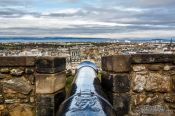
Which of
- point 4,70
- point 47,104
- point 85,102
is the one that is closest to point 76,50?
point 4,70

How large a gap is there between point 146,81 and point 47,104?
1.59 meters

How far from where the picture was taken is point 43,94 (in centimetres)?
563

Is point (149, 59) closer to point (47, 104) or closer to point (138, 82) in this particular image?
point (138, 82)

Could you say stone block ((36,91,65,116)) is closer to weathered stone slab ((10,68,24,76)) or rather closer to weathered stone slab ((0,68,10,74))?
weathered stone slab ((10,68,24,76))

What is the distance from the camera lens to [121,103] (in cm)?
570

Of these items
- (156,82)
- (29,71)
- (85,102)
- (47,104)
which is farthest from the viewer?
(156,82)

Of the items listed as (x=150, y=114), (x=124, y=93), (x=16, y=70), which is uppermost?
(x=16, y=70)

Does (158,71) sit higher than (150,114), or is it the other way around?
(158,71)

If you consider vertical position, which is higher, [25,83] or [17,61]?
[17,61]

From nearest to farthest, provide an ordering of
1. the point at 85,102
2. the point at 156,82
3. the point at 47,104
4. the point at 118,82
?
the point at 85,102, the point at 47,104, the point at 118,82, the point at 156,82

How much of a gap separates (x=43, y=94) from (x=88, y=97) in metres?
1.95

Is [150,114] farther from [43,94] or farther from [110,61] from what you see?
[43,94]

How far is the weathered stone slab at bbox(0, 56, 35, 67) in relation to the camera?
581cm

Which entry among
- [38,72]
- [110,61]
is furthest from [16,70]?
[110,61]
